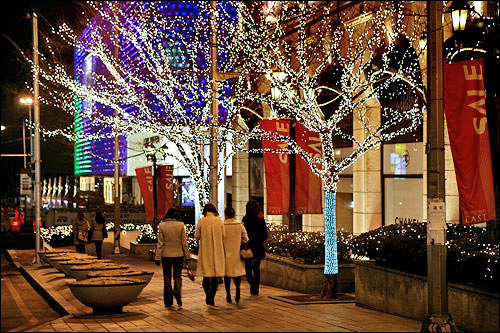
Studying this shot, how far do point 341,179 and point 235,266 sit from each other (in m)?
9.35

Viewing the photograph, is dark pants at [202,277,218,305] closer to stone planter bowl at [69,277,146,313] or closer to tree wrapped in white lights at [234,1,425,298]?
stone planter bowl at [69,277,146,313]

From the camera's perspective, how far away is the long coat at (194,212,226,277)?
45.4ft

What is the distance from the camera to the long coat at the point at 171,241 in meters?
13.9

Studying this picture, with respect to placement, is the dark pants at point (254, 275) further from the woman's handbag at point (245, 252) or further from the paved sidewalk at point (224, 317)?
the woman's handbag at point (245, 252)

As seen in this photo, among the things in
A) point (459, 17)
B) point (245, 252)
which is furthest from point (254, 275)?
point (459, 17)

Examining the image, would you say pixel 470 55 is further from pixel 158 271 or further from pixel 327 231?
pixel 158 271

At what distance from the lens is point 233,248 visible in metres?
14.2

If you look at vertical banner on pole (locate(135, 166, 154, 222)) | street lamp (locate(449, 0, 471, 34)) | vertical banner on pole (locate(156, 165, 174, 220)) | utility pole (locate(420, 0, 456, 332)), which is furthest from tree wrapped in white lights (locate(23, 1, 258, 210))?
utility pole (locate(420, 0, 456, 332))

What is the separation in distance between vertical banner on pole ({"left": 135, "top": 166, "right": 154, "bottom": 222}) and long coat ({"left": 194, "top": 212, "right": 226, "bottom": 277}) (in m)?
15.1

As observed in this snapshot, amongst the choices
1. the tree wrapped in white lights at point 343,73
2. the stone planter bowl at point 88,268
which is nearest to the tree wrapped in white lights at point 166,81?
the tree wrapped in white lights at point 343,73

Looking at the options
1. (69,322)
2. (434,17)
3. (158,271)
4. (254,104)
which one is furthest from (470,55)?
(254,104)

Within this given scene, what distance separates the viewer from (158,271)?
22.6 meters

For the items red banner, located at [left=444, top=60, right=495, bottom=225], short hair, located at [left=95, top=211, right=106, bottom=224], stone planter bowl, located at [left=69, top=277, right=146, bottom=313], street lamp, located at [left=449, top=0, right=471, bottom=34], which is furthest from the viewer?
short hair, located at [left=95, top=211, right=106, bottom=224]

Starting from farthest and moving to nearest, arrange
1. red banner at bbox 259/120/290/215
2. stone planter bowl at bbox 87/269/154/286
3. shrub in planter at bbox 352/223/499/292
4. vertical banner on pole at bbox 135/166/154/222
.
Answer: vertical banner on pole at bbox 135/166/154/222 → red banner at bbox 259/120/290/215 → stone planter bowl at bbox 87/269/154/286 → shrub in planter at bbox 352/223/499/292
